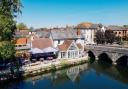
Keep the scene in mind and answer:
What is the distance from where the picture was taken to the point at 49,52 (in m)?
59.4

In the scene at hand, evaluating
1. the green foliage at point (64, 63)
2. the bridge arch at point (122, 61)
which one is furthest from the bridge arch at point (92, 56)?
the green foliage at point (64, 63)

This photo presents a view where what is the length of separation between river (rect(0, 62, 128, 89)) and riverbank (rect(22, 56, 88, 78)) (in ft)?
4.32

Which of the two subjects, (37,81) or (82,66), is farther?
(82,66)

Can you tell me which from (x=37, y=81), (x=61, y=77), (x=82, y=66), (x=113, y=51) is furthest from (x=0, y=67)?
(x=113, y=51)

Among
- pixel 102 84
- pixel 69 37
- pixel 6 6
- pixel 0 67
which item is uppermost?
pixel 6 6

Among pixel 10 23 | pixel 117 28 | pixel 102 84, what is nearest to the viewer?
pixel 10 23

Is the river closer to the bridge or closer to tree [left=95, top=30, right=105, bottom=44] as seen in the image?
the bridge

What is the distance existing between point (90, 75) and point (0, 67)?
1853 cm

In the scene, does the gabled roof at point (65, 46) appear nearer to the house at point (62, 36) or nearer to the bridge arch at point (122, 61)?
the house at point (62, 36)

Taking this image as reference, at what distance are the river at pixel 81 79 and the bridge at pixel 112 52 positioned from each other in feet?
9.91

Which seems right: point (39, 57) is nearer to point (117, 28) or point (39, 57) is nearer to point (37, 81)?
point (37, 81)

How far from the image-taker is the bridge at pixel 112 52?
186 ft

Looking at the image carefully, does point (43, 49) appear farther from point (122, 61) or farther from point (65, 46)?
point (122, 61)

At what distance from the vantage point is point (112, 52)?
196 ft
